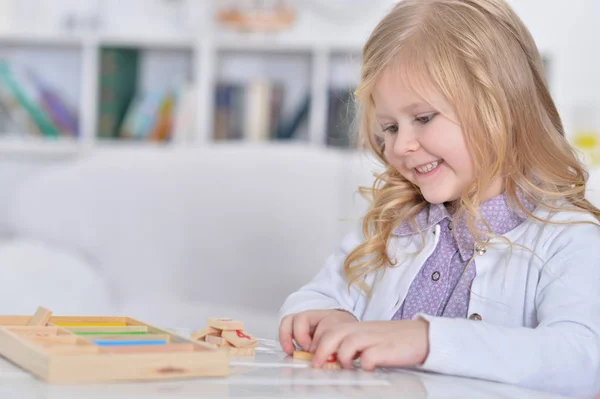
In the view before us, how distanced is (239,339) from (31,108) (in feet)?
8.63

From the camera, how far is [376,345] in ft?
2.56

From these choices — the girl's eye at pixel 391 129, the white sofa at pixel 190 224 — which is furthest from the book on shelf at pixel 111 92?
the girl's eye at pixel 391 129

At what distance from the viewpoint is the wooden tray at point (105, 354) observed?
63 centimetres

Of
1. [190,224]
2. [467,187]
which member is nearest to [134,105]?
[190,224]

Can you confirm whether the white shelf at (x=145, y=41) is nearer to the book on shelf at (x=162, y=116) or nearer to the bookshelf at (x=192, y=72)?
A: the bookshelf at (x=192, y=72)

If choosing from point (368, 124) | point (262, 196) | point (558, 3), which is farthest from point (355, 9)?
point (368, 124)

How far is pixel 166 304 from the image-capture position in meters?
1.93

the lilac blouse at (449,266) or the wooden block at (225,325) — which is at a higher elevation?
the lilac blouse at (449,266)

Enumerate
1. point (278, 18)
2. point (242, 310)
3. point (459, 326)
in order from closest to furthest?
point (459, 326), point (242, 310), point (278, 18)

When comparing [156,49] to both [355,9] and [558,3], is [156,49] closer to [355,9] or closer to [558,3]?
[355,9]

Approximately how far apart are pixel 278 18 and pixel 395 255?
2170 millimetres

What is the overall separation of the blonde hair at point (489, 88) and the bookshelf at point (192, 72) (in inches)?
77.3

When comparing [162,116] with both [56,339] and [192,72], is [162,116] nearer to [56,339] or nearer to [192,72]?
[192,72]

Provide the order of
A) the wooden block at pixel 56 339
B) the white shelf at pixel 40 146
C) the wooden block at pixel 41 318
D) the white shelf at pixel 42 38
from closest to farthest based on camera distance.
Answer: the wooden block at pixel 56 339
the wooden block at pixel 41 318
the white shelf at pixel 40 146
the white shelf at pixel 42 38
